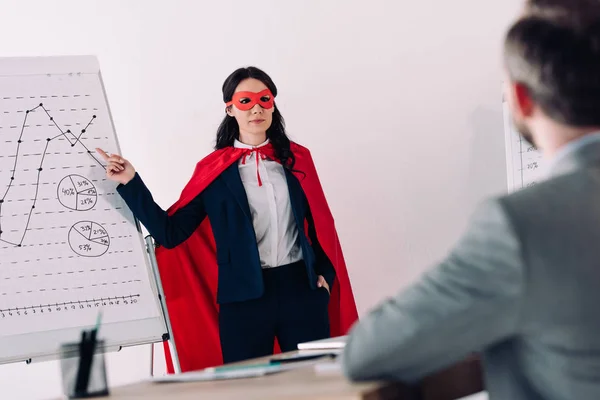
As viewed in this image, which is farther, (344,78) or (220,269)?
(344,78)

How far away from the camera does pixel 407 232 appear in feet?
12.3

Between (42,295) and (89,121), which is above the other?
(89,121)

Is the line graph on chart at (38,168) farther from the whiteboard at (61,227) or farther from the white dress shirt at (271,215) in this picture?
the white dress shirt at (271,215)

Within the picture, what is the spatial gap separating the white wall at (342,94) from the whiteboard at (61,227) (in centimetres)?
99

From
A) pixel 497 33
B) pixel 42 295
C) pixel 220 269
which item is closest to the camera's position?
pixel 42 295

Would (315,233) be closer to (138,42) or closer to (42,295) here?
(42,295)

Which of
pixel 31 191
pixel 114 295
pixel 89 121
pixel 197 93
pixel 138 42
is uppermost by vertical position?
pixel 138 42

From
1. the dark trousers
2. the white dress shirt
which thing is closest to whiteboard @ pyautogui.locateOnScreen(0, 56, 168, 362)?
the dark trousers

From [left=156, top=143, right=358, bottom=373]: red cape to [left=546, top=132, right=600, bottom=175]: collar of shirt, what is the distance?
205 centimetres

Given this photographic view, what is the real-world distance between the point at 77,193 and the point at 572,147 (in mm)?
2141

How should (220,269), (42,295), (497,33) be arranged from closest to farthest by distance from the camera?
(42,295), (220,269), (497,33)

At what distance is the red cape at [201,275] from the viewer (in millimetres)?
3094

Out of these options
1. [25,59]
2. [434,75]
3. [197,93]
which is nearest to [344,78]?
[434,75]

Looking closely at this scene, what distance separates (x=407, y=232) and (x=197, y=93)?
1244mm
